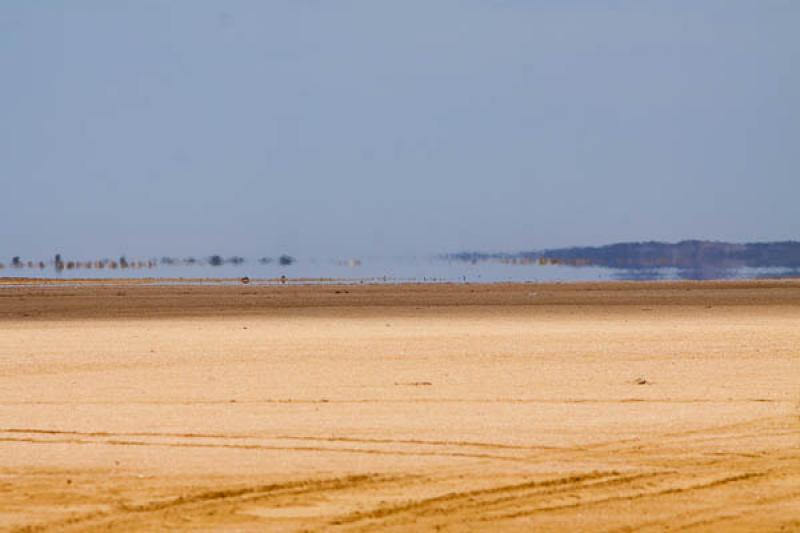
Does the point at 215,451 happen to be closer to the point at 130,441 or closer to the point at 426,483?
the point at 130,441

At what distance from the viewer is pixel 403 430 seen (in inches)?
482

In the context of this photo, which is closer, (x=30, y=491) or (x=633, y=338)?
(x=30, y=491)

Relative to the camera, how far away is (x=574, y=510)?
29.6 ft

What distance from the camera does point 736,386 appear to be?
15461 mm

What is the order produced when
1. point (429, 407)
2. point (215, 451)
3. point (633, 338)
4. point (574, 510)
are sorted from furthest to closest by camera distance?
point (633, 338) < point (429, 407) < point (215, 451) < point (574, 510)

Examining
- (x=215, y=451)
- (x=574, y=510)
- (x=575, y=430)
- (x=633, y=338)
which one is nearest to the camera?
(x=574, y=510)

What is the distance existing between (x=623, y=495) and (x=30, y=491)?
4333 mm

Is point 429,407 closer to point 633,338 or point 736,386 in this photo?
point 736,386

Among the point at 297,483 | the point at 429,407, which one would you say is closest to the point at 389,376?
the point at 429,407

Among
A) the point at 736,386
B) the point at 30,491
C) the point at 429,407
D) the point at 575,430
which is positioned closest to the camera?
the point at 30,491

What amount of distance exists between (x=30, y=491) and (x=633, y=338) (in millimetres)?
15541

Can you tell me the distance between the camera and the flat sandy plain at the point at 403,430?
9062 mm

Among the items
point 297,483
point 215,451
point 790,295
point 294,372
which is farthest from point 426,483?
point 790,295

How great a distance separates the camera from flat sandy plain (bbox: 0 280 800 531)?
9.06 metres
